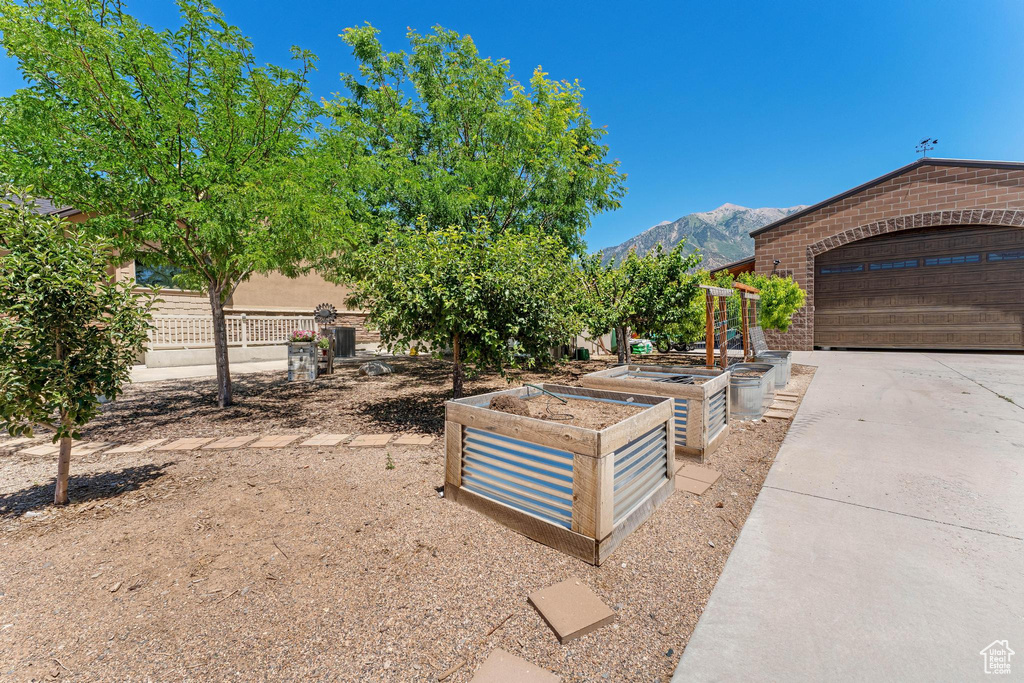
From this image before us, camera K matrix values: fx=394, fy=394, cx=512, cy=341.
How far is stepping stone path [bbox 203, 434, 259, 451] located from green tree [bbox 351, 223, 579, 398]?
6.72 ft

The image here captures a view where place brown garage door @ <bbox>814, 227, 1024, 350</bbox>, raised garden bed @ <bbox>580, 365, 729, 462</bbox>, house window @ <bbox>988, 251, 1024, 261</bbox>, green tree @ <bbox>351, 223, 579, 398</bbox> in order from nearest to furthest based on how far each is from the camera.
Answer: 1. raised garden bed @ <bbox>580, 365, 729, 462</bbox>
2. green tree @ <bbox>351, 223, 579, 398</bbox>
3. house window @ <bbox>988, 251, 1024, 261</bbox>
4. brown garage door @ <bbox>814, 227, 1024, 350</bbox>

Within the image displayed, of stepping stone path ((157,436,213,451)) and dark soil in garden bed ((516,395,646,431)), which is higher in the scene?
dark soil in garden bed ((516,395,646,431))

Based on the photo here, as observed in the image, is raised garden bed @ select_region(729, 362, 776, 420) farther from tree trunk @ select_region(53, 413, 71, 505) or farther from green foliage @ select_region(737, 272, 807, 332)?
green foliage @ select_region(737, 272, 807, 332)

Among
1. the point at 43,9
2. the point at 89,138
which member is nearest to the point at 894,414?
the point at 89,138

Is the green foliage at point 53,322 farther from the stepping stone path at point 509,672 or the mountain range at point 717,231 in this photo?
the mountain range at point 717,231

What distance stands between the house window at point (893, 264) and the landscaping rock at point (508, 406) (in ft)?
62.1

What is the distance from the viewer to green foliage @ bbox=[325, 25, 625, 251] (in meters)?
9.30

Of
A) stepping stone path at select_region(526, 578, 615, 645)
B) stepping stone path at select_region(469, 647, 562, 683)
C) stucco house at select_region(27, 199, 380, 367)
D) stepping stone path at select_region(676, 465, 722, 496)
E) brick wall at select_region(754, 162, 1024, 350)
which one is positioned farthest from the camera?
brick wall at select_region(754, 162, 1024, 350)

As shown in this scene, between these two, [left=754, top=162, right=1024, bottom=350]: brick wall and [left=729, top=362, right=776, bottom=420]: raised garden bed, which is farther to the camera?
[left=754, top=162, right=1024, bottom=350]: brick wall

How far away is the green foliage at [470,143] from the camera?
9.30m

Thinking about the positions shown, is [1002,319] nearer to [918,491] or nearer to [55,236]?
[918,491]

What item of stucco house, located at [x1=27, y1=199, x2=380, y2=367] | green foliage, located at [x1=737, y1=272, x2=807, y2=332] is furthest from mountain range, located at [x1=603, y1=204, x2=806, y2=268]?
stucco house, located at [x1=27, y1=199, x2=380, y2=367]

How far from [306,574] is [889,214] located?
20.7 metres

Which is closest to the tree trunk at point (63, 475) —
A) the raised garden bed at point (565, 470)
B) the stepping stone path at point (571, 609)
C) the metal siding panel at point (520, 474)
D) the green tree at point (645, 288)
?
the raised garden bed at point (565, 470)
